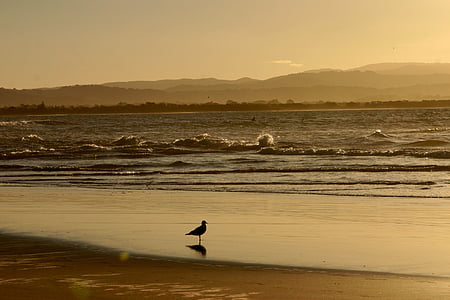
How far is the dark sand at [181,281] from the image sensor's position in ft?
30.5

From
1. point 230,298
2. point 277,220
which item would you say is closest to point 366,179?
point 277,220

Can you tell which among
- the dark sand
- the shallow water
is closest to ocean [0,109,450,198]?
the shallow water

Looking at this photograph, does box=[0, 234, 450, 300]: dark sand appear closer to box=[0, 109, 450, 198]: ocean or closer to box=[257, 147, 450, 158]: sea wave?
box=[0, 109, 450, 198]: ocean

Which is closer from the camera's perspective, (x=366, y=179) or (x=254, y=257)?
(x=254, y=257)

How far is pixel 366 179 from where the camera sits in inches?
967

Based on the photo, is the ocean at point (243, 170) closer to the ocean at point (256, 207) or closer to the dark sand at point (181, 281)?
the ocean at point (256, 207)

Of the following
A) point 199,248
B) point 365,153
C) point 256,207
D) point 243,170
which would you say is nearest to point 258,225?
point 199,248

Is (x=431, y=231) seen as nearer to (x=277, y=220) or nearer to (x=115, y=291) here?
(x=277, y=220)

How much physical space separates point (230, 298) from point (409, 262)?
3089 millimetres

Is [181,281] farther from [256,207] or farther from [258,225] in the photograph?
[256,207]

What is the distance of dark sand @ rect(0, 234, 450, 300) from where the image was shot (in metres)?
9.28

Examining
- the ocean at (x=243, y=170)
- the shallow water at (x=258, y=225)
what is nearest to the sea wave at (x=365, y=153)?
the ocean at (x=243, y=170)

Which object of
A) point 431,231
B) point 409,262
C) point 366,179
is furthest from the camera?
point 366,179

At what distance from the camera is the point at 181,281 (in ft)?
32.9
